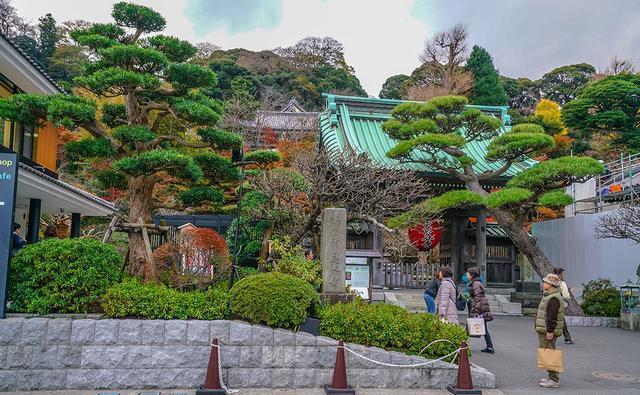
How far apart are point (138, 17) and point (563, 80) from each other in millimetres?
52794

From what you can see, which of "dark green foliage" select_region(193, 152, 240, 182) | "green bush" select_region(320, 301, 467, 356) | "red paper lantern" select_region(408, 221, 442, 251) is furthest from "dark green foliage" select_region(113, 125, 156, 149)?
"red paper lantern" select_region(408, 221, 442, 251)

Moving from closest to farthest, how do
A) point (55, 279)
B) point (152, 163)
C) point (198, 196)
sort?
1. point (55, 279)
2. point (152, 163)
3. point (198, 196)

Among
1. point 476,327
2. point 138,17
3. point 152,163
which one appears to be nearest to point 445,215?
point 476,327

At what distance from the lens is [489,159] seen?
1781cm

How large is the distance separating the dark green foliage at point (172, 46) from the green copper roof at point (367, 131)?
8.73 m

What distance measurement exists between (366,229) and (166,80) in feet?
34.1

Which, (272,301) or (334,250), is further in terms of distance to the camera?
(334,250)

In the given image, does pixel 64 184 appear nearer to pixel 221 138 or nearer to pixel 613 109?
pixel 221 138

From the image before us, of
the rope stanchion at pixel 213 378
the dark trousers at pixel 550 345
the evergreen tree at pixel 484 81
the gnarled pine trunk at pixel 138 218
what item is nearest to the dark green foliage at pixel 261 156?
the gnarled pine trunk at pixel 138 218

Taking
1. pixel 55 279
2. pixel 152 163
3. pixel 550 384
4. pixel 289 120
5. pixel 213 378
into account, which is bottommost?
pixel 550 384

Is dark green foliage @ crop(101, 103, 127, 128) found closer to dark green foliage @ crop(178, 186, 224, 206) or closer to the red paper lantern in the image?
dark green foliage @ crop(178, 186, 224, 206)

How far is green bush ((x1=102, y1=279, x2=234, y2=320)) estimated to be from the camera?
27.1ft

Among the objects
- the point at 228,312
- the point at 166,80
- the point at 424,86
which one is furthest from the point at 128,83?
the point at 424,86

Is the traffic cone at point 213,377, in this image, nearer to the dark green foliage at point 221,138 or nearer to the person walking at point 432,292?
the dark green foliage at point 221,138
